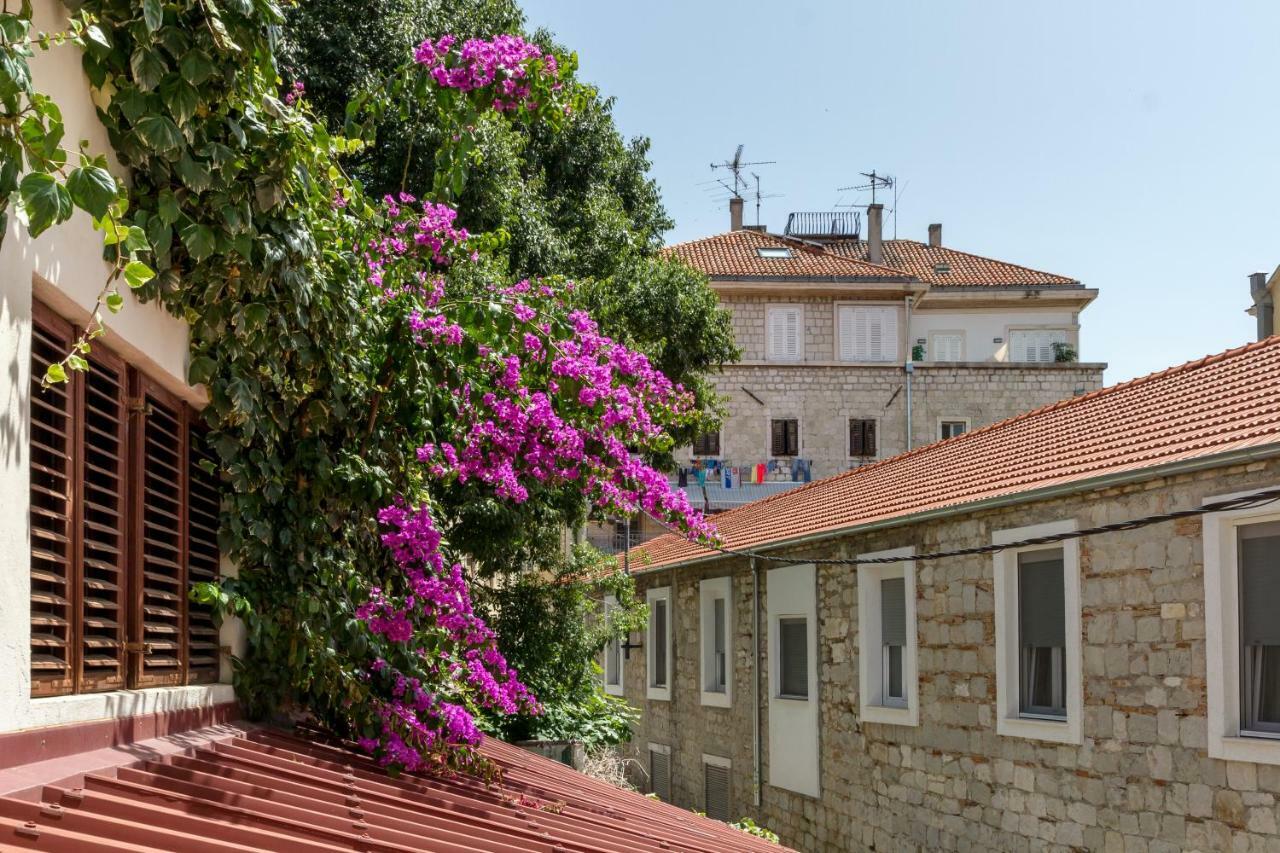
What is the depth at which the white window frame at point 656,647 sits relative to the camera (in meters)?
22.8

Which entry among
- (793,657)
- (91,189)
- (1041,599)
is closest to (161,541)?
(91,189)

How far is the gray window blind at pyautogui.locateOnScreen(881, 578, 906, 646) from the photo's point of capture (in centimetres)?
1466

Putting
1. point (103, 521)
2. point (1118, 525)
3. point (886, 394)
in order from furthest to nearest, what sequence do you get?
point (886, 394)
point (1118, 525)
point (103, 521)

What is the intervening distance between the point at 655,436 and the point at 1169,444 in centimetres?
444

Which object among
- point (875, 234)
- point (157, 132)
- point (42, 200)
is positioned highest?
point (875, 234)

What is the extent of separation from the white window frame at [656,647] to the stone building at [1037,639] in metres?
2.96

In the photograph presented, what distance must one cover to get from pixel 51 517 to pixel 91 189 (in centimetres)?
119

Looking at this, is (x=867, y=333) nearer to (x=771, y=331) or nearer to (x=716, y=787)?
(x=771, y=331)

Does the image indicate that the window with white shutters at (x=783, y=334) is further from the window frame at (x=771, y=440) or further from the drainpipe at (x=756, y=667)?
the drainpipe at (x=756, y=667)

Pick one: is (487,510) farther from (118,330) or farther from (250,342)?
(118,330)

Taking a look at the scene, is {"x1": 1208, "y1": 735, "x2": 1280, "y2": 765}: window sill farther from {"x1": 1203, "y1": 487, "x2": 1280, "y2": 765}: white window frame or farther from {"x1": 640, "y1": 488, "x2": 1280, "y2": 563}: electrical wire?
{"x1": 640, "y1": 488, "x2": 1280, "y2": 563}: electrical wire

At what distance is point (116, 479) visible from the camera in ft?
15.3

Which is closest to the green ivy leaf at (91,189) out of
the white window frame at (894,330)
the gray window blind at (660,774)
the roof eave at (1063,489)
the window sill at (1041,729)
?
the roof eave at (1063,489)

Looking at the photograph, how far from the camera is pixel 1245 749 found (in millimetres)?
9438
